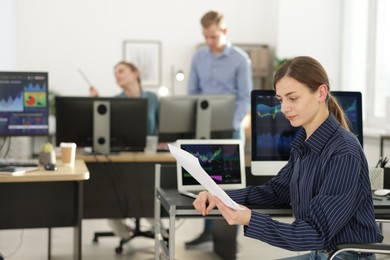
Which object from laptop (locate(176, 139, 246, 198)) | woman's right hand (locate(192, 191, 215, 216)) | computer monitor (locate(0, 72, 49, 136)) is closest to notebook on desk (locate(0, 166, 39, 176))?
computer monitor (locate(0, 72, 49, 136))

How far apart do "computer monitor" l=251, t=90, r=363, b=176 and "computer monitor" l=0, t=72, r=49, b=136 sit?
4.48 feet

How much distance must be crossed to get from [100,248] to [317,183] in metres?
3.04

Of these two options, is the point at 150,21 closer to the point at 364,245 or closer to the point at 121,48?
the point at 121,48

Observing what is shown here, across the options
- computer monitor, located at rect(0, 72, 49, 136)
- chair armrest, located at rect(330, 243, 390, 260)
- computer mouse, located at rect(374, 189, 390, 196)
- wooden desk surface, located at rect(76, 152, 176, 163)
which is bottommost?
chair armrest, located at rect(330, 243, 390, 260)

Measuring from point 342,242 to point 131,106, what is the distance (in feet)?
7.68

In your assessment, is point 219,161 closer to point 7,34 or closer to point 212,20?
point 212,20

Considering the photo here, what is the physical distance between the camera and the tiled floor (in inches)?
181

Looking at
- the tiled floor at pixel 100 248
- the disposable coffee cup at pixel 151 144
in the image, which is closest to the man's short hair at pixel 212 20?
the disposable coffee cup at pixel 151 144

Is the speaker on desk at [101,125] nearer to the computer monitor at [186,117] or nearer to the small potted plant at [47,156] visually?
the computer monitor at [186,117]

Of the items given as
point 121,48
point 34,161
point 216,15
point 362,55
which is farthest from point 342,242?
point 121,48

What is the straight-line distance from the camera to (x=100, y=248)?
191 inches

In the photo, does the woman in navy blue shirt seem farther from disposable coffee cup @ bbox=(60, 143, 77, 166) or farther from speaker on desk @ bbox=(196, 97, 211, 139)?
speaker on desk @ bbox=(196, 97, 211, 139)

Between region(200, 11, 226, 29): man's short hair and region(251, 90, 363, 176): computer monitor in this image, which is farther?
region(200, 11, 226, 29): man's short hair

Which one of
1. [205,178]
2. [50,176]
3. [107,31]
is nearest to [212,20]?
[50,176]
